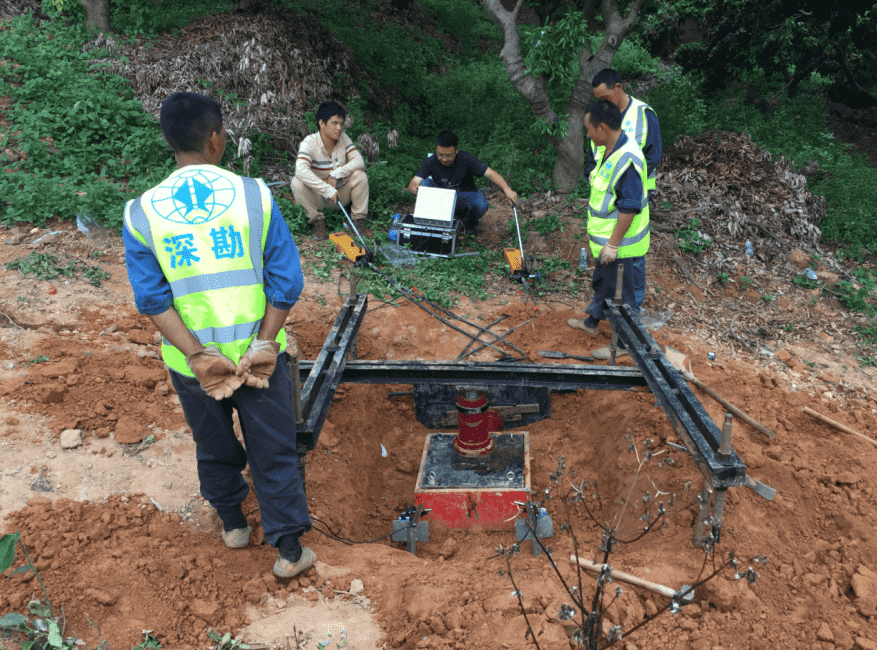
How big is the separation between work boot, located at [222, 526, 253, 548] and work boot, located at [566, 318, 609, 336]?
3314 mm

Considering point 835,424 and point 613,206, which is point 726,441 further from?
point 613,206

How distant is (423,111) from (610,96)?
521 cm

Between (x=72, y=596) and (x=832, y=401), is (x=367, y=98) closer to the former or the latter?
(x=832, y=401)

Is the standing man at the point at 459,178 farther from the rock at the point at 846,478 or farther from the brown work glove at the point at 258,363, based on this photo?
the brown work glove at the point at 258,363

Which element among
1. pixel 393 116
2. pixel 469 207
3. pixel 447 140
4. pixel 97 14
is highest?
pixel 97 14

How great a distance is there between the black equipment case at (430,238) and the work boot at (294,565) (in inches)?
163

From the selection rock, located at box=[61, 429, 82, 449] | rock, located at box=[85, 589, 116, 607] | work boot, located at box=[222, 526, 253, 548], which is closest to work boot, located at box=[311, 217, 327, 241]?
rock, located at box=[61, 429, 82, 449]

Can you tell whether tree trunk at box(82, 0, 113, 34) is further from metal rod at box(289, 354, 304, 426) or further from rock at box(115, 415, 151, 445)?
metal rod at box(289, 354, 304, 426)

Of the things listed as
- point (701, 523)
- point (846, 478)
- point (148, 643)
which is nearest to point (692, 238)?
point (846, 478)

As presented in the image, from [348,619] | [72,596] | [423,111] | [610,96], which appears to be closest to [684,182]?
[610,96]

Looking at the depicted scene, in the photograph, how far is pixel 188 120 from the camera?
7.95 feet

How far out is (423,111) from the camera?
988 centimetres

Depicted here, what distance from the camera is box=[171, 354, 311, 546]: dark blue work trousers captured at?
265 centimetres

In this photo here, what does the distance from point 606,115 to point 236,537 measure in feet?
11.7
